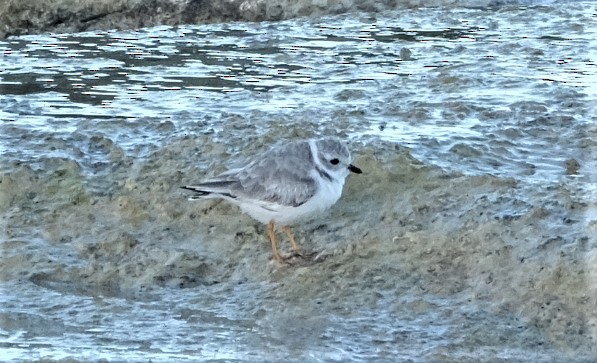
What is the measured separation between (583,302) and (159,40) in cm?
596

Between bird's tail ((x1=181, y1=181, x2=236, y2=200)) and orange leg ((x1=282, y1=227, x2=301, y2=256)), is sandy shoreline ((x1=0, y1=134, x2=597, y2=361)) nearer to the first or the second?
orange leg ((x1=282, y1=227, x2=301, y2=256))

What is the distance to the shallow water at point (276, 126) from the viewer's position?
16.5ft

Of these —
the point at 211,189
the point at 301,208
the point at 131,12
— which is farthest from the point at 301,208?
the point at 131,12

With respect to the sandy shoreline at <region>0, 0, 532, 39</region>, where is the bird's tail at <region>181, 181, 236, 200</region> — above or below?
below

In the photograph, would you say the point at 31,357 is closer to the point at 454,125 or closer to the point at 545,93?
the point at 454,125

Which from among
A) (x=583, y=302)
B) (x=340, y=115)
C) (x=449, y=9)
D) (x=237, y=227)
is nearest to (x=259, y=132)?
(x=340, y=115)

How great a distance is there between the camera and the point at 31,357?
4.73 meters

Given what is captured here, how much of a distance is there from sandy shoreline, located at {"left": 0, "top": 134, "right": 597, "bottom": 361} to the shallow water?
29mm

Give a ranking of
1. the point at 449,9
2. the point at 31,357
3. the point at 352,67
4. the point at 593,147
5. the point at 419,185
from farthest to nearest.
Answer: the point at 449,9 < the point at 352,67 < the point at 593,147 < the point at 419,185 < the point at 31,357

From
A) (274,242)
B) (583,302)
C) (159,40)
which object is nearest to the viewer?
(583,302)

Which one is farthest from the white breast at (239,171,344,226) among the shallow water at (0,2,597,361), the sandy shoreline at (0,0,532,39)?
the sandy shoreline at (0,0,532,39)

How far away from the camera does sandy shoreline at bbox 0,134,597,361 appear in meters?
5.24

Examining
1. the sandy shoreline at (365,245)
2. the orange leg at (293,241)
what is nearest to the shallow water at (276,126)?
the sandy shoreline at (365,245)

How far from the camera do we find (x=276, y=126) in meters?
7.50
